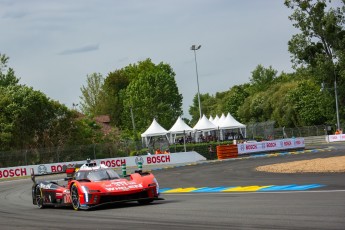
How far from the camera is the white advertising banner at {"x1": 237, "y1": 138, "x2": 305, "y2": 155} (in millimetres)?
55188

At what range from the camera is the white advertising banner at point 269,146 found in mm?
55188

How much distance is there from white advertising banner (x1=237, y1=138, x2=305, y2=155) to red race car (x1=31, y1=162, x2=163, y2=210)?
36413mm

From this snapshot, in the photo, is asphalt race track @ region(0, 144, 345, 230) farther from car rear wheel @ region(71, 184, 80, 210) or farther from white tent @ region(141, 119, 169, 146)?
white tent @ region(141, 119, 169, 146)

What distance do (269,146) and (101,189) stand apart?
136 feet

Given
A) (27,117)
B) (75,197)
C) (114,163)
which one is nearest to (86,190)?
(75,197)

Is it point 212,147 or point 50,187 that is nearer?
point 50,187

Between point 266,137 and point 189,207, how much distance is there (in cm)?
5313

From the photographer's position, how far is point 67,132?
66812 mm

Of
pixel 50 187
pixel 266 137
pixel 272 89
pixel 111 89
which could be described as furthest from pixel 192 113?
pixel 50 187

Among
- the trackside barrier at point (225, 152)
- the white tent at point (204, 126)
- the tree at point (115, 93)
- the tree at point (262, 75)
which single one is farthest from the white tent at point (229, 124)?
the tree at point (262, 75)

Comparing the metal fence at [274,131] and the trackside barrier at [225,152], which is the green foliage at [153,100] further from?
the trackside barrier at [225,152]

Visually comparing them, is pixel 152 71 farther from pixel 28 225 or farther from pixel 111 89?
pixel 28 225

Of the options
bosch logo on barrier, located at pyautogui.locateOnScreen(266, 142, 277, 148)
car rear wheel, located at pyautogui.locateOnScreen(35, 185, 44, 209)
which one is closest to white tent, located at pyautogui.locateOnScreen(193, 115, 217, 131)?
bosch logo on barrier, located at pyautogui.locateOnScreen(266, 142, 277, 148)

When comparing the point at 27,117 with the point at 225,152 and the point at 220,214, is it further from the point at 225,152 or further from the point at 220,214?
the point at 220,214
